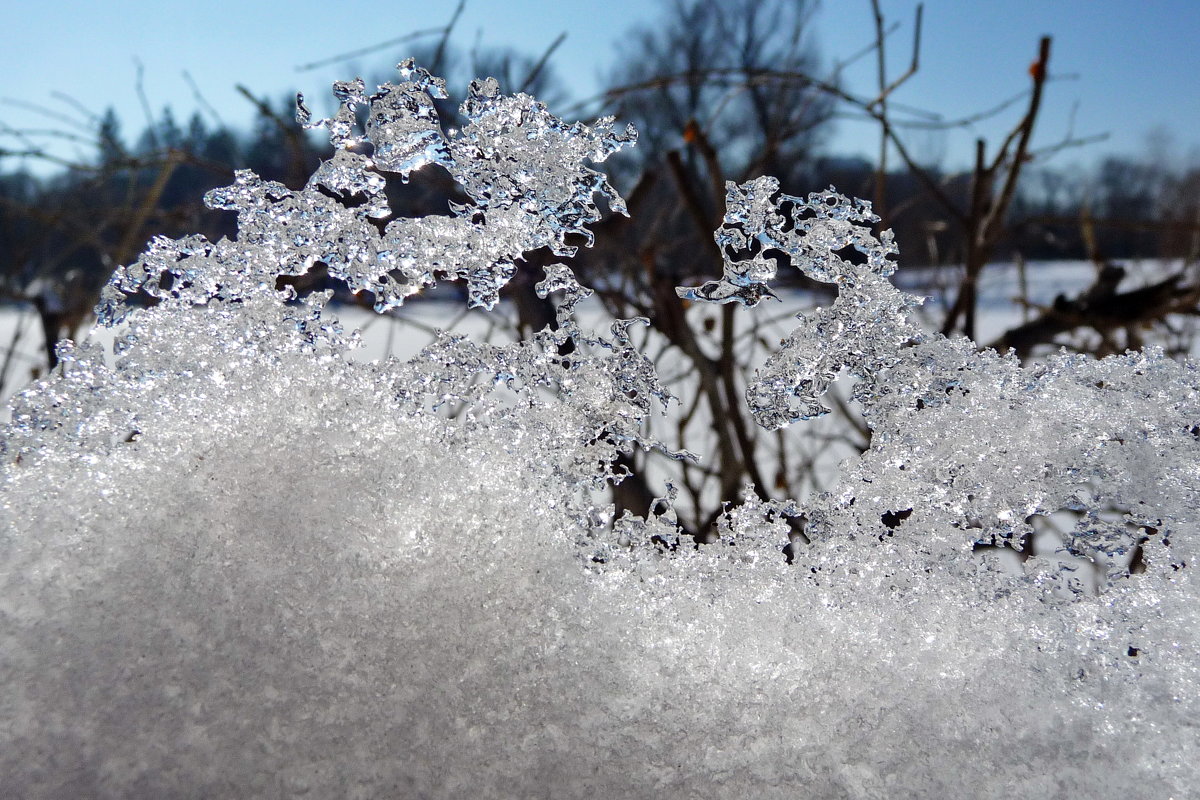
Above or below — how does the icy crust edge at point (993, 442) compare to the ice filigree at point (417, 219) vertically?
below

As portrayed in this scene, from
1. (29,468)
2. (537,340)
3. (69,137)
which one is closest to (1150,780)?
(537,340)

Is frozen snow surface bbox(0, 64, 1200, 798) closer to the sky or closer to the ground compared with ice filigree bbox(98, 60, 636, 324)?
closer to the ground

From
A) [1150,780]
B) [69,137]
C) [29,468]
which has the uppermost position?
[69,137]

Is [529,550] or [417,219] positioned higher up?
[417,219]

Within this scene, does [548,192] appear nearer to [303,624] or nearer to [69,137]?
[303,624]

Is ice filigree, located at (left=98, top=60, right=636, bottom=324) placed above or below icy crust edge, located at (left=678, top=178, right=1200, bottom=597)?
above

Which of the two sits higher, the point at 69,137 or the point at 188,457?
the point at 69,137
